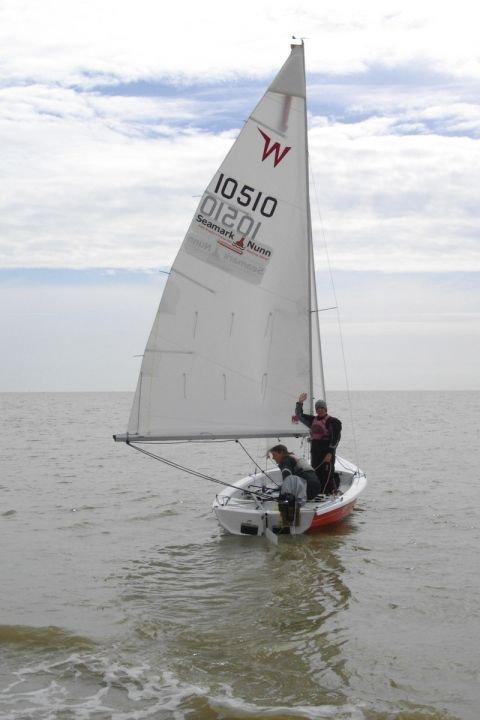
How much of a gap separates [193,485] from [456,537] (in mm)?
9284

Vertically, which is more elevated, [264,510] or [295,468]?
[295,468]

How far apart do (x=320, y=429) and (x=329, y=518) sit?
5.21 ft

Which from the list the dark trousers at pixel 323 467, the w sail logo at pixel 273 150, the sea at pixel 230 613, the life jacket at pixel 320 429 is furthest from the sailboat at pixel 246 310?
the sea at pixel 230 613

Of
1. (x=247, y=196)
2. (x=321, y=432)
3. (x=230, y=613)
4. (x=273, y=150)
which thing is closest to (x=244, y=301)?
(x=247, y=196)

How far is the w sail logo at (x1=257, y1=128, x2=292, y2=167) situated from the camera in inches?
479

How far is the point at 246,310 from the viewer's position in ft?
40.8

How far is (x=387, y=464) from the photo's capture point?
1066 inches

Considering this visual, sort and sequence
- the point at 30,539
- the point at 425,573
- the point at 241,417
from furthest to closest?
the point at 30,539, the point at 241,417, the point at 425,573

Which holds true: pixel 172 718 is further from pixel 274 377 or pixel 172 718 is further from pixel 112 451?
pixel 112 451

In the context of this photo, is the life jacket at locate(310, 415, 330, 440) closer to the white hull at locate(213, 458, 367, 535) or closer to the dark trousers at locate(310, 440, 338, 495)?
the dark trousers at locate(310, 440, 338, 495)

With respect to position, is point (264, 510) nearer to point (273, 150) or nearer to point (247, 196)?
point (247, 196)

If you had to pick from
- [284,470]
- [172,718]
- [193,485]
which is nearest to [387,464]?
[193,485]

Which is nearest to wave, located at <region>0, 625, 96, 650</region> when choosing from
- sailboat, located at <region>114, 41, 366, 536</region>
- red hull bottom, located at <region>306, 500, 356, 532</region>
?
sailboat, located at <region>114, 41, 366, 536</region>

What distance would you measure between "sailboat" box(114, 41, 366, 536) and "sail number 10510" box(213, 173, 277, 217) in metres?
0.02
